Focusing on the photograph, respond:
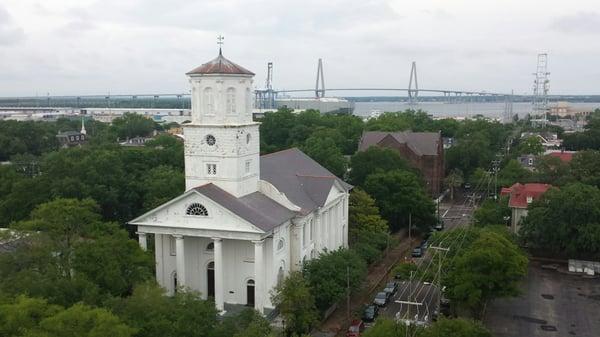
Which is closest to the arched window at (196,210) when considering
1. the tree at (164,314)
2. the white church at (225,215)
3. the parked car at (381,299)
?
the white church at (225,215)

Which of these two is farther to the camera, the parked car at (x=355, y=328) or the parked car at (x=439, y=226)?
the parked car at (x=439, y=226)

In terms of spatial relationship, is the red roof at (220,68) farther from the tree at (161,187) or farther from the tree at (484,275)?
the tree at (484,275)

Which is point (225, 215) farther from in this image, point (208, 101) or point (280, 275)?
point (208, 101)

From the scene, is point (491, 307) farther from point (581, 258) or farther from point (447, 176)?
point (447, 176)

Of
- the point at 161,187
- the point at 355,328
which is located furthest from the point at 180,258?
the point at 161,187

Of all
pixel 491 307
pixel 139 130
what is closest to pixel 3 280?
pixel 491 307

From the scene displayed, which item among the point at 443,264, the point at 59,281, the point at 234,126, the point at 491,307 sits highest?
the point at 234,126
